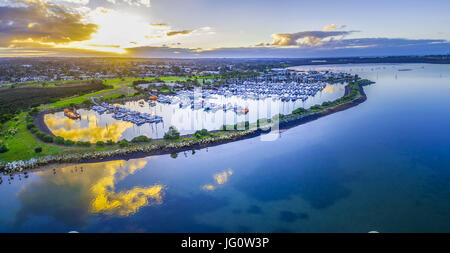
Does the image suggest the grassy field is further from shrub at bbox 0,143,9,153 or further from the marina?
the marina

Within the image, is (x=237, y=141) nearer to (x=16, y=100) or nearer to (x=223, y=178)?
(x=223, y=178)

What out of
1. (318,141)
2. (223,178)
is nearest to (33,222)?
(223,178)

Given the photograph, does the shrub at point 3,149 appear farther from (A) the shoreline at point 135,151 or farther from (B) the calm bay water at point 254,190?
(B) the calm bay water at point 254,190

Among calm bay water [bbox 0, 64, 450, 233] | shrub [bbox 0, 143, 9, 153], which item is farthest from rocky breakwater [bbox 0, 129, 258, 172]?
shrub [bbox 0, 143, 9, 153]

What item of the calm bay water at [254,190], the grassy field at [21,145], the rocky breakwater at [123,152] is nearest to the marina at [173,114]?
the grassy field at [21,145]

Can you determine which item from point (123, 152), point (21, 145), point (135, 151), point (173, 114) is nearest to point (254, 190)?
point (135, 151)

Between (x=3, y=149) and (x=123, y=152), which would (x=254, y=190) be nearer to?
(x=123, y=152)

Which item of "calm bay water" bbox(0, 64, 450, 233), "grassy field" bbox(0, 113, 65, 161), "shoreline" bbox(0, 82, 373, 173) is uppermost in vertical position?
"grassy field" bbox(0, 113, 65, 161)

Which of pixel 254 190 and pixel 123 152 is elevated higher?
pixel 123 152
